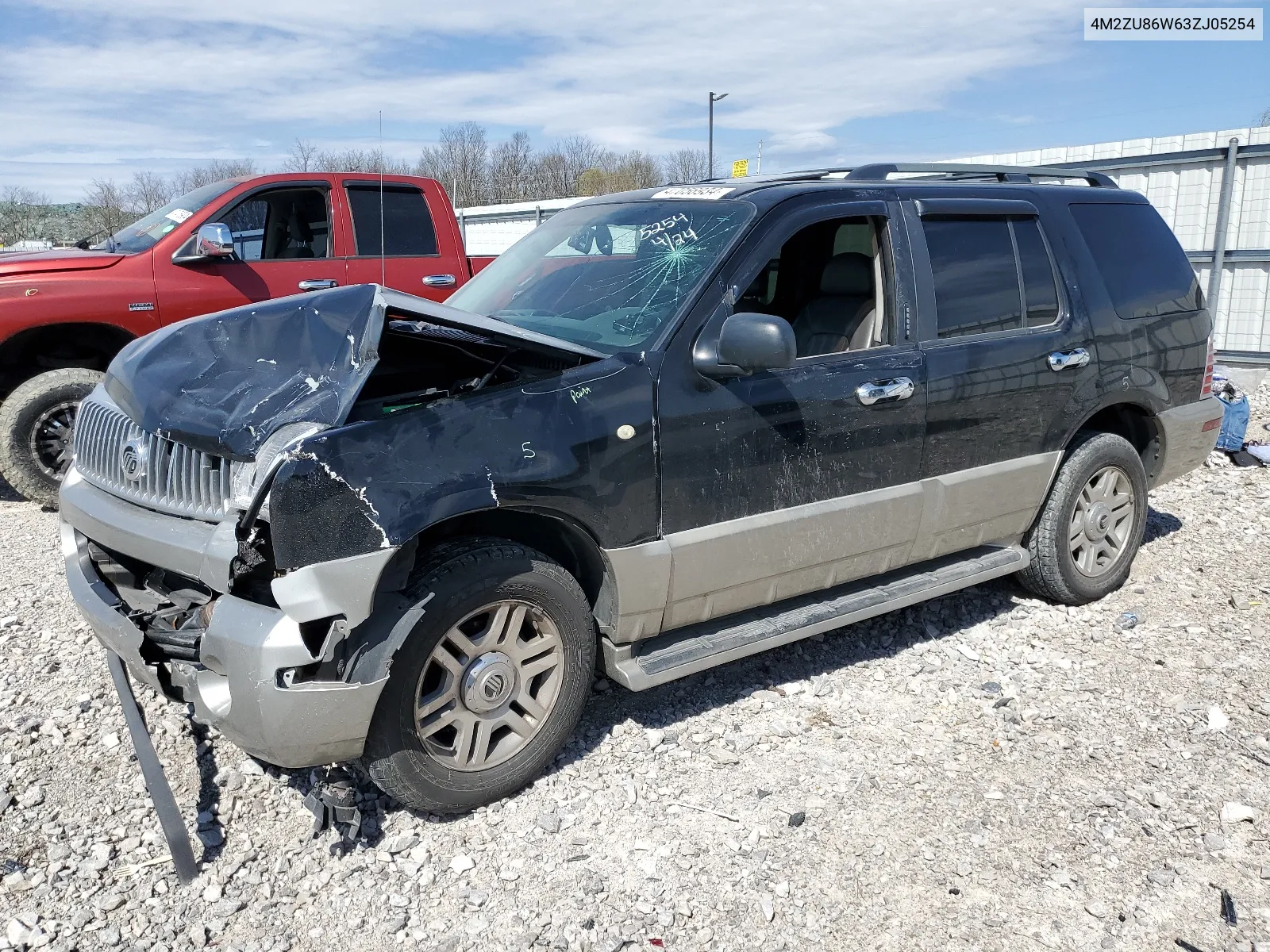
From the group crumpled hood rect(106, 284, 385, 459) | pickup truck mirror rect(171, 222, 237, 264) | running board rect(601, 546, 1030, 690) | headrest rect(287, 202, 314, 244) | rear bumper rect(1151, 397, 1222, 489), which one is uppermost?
headrest rect(287, 202, 314, 244)

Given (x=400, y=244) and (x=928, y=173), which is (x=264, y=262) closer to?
(x=400, y=244)

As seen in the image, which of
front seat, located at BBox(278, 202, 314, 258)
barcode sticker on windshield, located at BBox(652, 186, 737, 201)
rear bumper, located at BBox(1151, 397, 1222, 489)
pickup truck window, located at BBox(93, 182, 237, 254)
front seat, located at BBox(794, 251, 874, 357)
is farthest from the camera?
front seat, located at BBox(278, 202, 314, 258)

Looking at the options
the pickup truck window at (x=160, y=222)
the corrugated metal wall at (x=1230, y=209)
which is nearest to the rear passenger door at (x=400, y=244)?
the pickup truck window at (x=160, y=222)

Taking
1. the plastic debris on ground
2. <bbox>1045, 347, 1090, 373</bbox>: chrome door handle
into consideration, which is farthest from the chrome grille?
<bbox>1045, 347, 1090, 373</bbox>: chrome door handle

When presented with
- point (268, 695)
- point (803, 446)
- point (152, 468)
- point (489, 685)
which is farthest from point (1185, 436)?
point (152, 468)

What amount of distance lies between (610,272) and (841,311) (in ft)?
3.49

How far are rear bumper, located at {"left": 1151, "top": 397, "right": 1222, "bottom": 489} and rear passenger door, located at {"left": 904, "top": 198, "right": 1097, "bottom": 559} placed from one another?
2.64 ft

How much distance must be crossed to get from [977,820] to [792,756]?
0.69m

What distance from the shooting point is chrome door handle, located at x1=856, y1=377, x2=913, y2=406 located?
3.88 metres

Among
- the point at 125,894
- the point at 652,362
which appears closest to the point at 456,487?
the point at 652,362

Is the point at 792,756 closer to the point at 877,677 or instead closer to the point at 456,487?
the point at 877,677

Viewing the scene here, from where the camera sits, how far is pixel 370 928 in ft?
9.29

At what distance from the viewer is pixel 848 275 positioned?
14.2 ft

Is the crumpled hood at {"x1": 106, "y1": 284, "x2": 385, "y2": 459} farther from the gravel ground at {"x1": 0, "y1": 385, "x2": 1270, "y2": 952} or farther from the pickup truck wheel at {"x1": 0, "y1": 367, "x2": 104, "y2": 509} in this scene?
the pickup truck wheel at {"x1": 0, "y1": 367, "x2": 104, "y2": 509}
